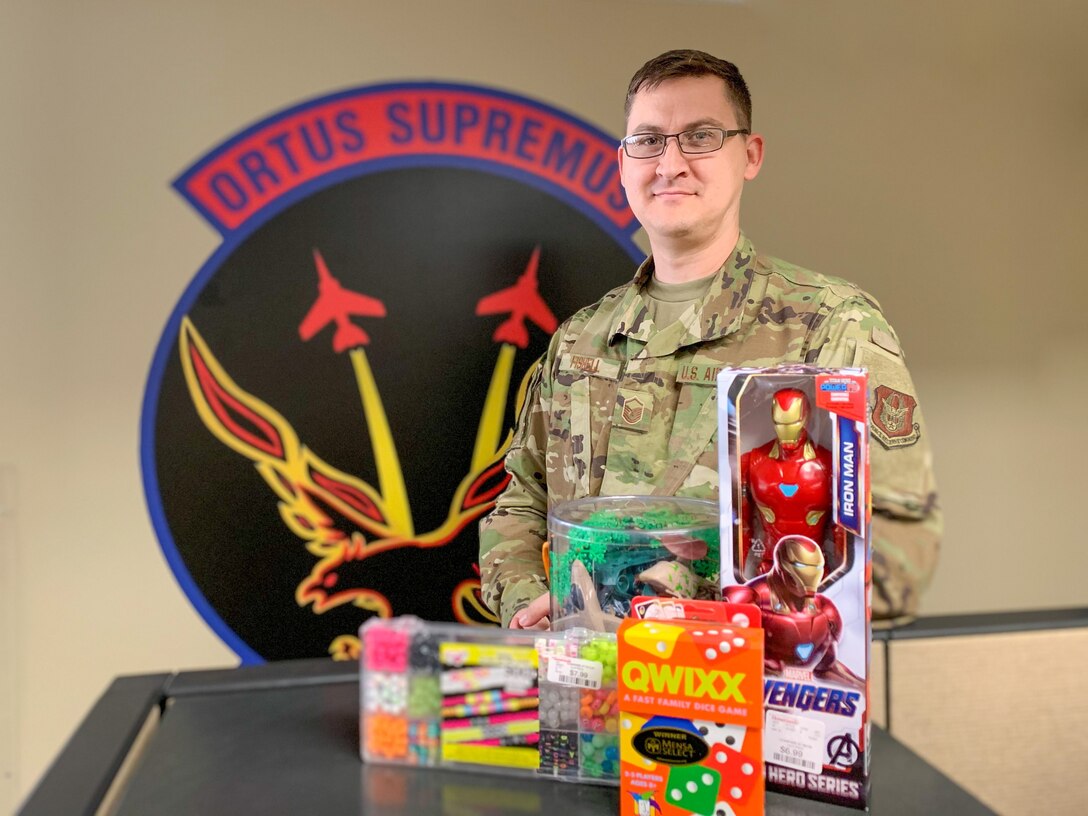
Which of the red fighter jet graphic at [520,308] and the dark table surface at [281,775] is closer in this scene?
the dark table surface at [281,775]

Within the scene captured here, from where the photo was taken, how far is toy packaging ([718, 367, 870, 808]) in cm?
73

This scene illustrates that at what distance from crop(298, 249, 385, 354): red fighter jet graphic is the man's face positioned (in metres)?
0.91

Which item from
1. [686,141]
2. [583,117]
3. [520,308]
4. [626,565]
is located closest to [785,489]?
[626,565]

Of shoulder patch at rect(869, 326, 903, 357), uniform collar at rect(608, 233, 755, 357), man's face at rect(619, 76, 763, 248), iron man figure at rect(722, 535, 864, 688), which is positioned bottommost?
iron man figure at rect(722, 535, 864, 688)

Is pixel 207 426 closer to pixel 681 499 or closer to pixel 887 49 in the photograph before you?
pixel 681 499

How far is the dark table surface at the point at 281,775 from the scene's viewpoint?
30.8 inches

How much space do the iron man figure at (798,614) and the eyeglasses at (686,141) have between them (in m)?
0.98

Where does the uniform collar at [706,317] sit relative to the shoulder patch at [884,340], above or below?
above

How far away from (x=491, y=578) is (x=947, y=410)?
5.39 feet

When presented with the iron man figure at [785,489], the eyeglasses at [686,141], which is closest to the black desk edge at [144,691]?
the iron man figure at [785,489]

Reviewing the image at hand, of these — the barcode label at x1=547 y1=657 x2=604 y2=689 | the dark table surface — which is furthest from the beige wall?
Result: the barcode label at x1=547 y1=657 x2=604 y2=689

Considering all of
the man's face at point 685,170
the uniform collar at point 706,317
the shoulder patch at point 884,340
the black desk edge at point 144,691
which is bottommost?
the black desk edge at point 144,691

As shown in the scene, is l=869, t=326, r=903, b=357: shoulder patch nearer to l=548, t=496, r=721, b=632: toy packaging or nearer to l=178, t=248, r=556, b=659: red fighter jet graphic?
l=548, t=496, r=721, b=632: toy packaging

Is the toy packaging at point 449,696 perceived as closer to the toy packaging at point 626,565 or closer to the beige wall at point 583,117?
the toy packaging at point 626,565
